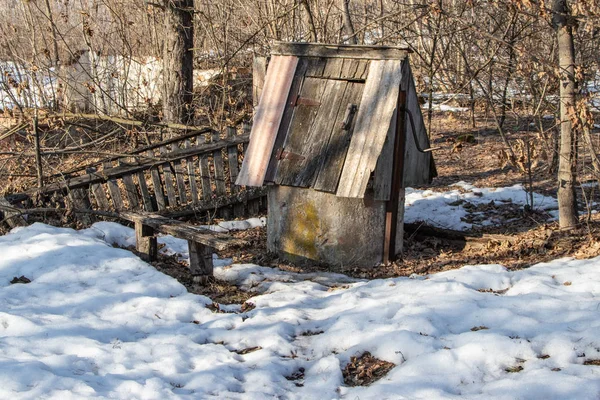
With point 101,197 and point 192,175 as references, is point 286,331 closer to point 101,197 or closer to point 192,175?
point 101,197

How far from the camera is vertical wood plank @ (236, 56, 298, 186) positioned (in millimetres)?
7246

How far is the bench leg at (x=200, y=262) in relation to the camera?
6.52 meters

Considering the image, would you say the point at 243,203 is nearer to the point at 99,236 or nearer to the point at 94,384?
the point at 99,236

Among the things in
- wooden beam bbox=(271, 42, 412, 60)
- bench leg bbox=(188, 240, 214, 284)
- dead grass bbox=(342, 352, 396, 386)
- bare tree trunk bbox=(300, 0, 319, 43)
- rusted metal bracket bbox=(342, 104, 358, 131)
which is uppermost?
bare tree trunk bbox=(300, 0, 319, 43)

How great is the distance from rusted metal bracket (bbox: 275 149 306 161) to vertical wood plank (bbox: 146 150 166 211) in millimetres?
2255

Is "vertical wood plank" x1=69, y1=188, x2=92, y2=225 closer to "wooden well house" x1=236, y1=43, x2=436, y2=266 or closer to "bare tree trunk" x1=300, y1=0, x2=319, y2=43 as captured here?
"wooden well house" x1=236, y1=43, x2=436, y2=266

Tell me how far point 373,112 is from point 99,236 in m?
3.42

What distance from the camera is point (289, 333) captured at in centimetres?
533

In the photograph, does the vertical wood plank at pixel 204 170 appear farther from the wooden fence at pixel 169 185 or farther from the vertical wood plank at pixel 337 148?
the vertical wood plank at pixel 337 148

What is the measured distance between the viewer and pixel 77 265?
6496mm

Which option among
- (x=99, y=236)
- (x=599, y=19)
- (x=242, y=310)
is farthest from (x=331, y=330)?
(x=599, y=19)

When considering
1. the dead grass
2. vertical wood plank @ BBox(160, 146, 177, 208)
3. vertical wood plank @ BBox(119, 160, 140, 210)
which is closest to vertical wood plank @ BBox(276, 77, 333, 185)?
vertical wood plank @ BBox(160, 146, 177, 208)

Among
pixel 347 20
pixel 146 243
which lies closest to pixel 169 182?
pixel 146 243

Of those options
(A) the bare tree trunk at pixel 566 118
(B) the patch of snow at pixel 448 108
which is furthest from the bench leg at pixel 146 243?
(B) the patch of snow at pixel 448 108
